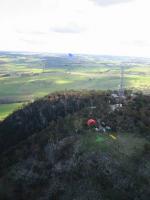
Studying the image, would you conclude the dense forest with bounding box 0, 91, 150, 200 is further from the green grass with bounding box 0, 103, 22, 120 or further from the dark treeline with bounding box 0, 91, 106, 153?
the green grass with bounding box 0, 103, 22, 120

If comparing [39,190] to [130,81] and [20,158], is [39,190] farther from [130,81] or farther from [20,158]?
[130,81]

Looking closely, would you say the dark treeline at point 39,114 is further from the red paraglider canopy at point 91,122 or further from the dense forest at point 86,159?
the red paraglider canopy at point 91,122

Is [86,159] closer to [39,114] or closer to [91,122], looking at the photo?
[91,122]

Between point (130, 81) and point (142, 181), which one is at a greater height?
point (142, 181)

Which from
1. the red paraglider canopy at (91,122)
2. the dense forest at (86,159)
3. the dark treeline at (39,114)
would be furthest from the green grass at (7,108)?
the red paraglider canopy at (91,122)

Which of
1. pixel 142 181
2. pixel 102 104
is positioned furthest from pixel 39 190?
pixel 102 104

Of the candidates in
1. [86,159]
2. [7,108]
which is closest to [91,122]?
[86,159]

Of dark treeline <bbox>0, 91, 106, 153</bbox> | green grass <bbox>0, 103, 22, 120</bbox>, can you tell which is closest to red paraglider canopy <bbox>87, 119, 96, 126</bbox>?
dark treeline <bbox>0, 91, 106, 153</bbox>
